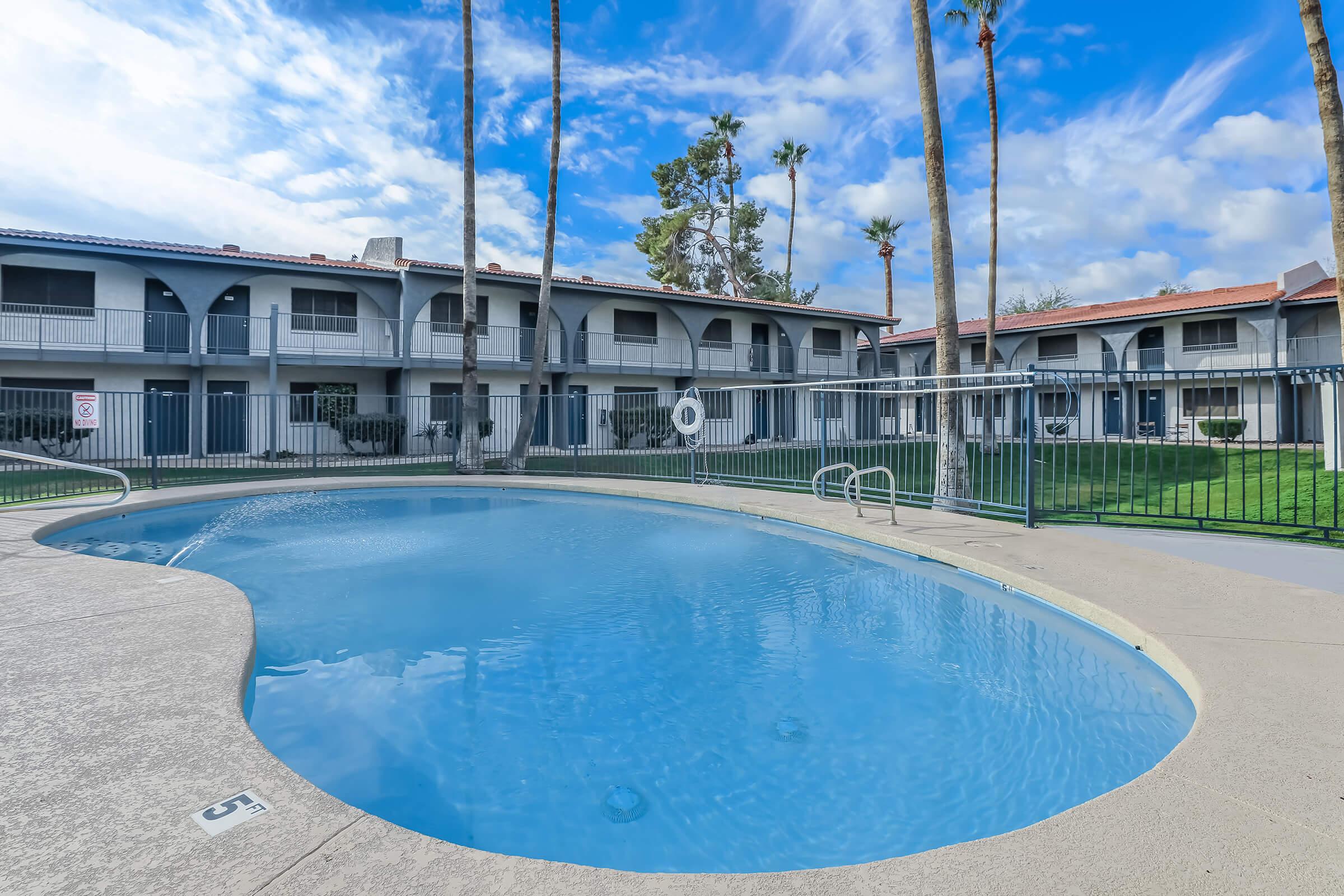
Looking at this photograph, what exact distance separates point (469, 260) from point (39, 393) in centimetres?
1216

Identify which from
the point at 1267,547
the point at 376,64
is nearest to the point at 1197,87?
the point at 1267,547

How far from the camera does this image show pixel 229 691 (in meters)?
3.30

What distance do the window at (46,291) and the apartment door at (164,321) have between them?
1307mm

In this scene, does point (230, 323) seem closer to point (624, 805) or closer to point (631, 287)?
point (631, 287)

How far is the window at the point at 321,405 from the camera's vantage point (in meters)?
21.2

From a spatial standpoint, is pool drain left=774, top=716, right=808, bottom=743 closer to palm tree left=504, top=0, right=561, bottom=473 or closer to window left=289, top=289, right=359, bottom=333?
palm tree left=504, top=0, right=561, bottom=473

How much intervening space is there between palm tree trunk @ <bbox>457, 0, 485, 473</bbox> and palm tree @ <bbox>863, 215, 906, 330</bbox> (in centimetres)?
3351

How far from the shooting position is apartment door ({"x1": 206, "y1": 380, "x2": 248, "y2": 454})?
2061 cm

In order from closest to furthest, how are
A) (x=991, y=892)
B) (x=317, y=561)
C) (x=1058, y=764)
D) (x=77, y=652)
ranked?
(x=991, y=892) → (x=1058, y=764) → (x=77, y=652) → (x=317, y=561)

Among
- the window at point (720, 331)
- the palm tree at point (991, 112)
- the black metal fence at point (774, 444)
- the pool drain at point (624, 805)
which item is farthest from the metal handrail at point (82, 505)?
the palm tree at point (991, 112)

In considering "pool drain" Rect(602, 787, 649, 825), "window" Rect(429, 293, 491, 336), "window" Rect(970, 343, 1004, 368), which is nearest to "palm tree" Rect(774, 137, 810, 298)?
"window" Rect(970, 343, 1004, 368)

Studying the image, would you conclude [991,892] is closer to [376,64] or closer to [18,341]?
[376,64]

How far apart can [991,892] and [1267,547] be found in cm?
698

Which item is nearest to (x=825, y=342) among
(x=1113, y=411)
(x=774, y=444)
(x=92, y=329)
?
(x=1113, y=411)
